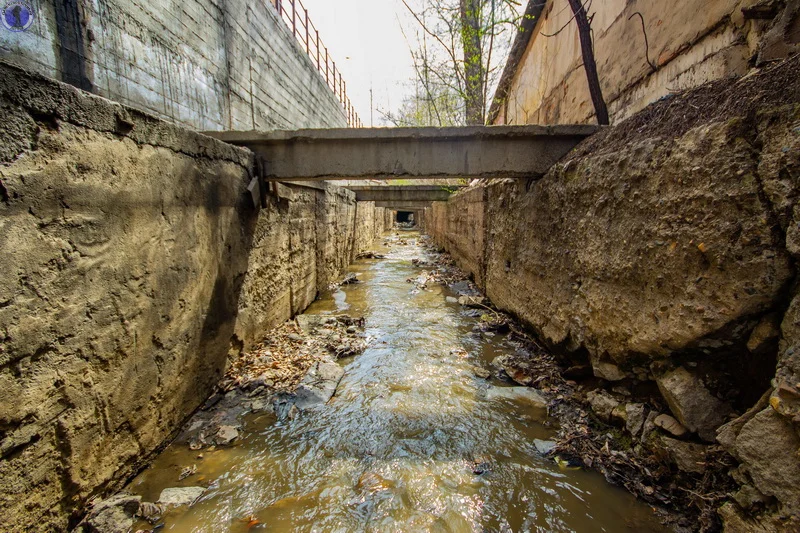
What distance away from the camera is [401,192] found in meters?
12.3

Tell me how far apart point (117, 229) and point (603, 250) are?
3.67 metres

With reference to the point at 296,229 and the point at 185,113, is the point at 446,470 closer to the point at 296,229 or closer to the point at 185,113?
the point at 296,229

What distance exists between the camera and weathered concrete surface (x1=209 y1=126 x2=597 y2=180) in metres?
4.05

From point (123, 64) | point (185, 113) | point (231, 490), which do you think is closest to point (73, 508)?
point (231, 490)

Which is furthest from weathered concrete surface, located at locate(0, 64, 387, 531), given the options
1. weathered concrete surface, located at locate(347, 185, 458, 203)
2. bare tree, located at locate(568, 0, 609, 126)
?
weathered concrete surface, located at locate(347, 185, 458, 203)

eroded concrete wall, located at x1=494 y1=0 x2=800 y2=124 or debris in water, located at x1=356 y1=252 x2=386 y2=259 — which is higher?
eroded concrete wall, located at x1=494 y1=0 x2=800 y2=124

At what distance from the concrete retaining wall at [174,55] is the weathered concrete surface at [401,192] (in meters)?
4.25

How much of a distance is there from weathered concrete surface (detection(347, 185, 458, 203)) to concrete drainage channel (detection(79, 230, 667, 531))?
332 inches

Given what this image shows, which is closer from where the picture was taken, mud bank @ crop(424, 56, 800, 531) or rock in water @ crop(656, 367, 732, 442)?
mud bank @ crop(424, 56, 800, 531)

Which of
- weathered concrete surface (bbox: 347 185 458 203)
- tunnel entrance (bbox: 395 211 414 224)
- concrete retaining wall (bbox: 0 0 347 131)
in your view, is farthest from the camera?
tunnel entrance (bbox: 395 211 414 224)

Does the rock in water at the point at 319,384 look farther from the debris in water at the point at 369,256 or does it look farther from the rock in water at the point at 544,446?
the debris in water at the point at 369,256

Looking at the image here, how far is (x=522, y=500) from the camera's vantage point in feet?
7.39

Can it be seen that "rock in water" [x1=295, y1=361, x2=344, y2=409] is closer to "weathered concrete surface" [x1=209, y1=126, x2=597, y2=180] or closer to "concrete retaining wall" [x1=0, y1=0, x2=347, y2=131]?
"weathered concrete surface" [x1=209, y1=126, x2=597, y2=180]

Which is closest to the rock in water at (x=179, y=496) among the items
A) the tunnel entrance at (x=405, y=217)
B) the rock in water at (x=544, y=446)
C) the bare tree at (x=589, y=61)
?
the rock in water at (x=544, y=446)
